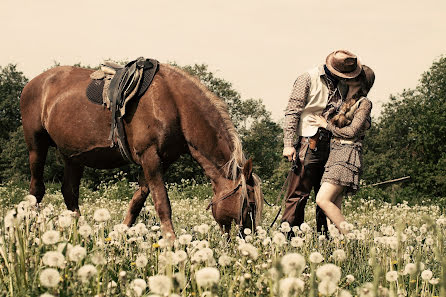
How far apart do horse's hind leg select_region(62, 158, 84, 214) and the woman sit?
4315 mm

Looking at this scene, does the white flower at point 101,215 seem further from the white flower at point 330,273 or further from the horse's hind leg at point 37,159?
the horse's hind leg at point 37,159

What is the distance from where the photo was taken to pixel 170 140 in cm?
641

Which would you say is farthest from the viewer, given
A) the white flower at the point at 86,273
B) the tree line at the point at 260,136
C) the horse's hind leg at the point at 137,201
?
the tree line at the point at 260,136

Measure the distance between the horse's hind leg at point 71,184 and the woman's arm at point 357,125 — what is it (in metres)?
4.47

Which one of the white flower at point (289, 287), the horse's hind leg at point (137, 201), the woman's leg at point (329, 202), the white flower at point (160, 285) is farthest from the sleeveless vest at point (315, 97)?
the white flower at point (160, 285)

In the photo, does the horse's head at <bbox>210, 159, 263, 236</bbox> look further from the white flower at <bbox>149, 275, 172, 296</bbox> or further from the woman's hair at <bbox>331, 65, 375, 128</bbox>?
the white flower at <bbox>149, 275, 172, 296</bbox>

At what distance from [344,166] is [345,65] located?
119 cm

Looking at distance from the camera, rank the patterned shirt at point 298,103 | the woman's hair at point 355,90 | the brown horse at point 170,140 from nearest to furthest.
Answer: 1. the woman's hair at point 355,90
2. the patterned shirt at point 298,103
3. the brown horse at point 170,140

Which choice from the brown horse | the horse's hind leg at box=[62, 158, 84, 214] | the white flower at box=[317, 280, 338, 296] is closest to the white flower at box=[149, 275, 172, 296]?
the white flower at box=[317, 280, 338, 296]

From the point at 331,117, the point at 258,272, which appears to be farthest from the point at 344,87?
the point at 258,272

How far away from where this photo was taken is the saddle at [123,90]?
6555 millimetres

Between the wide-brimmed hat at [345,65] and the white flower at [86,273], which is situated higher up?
the wide-brimmed hat at [345,65]

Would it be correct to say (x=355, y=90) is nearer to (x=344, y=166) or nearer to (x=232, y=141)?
(x=344, y=166)

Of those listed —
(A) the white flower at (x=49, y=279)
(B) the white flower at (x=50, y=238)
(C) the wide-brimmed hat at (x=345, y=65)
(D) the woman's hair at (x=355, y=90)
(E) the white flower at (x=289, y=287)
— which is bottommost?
(A) the white flower at (x=49, y=279)
